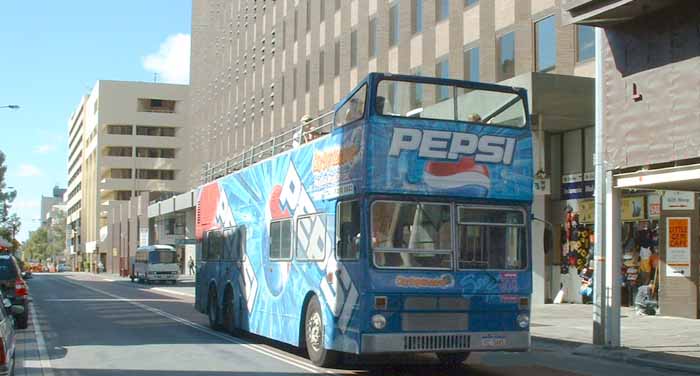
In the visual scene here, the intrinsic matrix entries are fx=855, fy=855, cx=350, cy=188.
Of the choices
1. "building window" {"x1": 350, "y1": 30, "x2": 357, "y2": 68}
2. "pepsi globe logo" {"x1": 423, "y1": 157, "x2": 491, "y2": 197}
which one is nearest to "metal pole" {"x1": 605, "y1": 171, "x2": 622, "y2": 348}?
"pepsi globe logo" {"x1": 423, "y1": 157, "x2": 491, "y2": 197}

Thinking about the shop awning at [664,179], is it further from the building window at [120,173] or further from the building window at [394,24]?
the building window at [120,173]

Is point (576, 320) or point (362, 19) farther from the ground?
point (362, 19)

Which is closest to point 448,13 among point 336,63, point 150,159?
point 336,63

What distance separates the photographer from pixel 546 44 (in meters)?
26.0

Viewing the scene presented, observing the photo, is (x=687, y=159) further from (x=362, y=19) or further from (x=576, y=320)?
(x=362, y=19)

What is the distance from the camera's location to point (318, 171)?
42.1 ft

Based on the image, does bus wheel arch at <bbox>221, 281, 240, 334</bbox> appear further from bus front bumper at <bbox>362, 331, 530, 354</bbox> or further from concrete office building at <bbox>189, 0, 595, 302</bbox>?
concrete office building at <bbox>189, 0, 595, 302</bbox>

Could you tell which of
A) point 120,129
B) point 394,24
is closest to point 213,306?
point 394,24

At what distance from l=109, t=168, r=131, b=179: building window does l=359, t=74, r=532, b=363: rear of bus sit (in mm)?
107844

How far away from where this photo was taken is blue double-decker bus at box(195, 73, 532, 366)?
36.4 feet

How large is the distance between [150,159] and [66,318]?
9245cm

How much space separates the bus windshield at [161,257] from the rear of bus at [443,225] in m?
48.0

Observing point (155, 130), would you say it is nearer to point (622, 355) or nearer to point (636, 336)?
point (636, 336)

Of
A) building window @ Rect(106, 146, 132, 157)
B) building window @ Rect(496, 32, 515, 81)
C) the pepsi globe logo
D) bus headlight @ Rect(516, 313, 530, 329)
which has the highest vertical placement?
building window @ Rect(106, 146, 132, 157)
